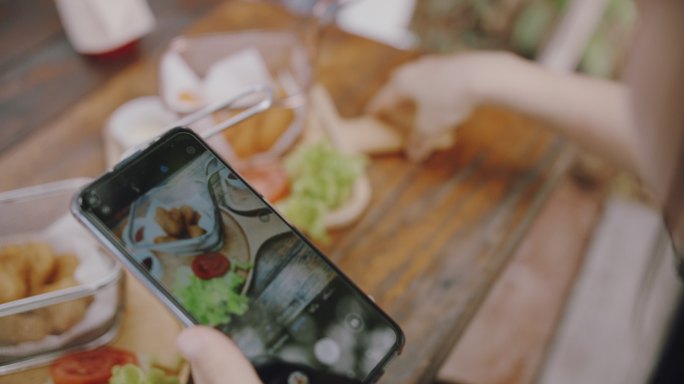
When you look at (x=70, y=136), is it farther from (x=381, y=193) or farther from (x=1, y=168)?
(x=381, y=193)

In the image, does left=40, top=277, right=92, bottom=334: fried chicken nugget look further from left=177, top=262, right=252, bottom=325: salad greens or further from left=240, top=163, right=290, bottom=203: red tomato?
left=240, top=163, right=290, bottom=203: red tomato

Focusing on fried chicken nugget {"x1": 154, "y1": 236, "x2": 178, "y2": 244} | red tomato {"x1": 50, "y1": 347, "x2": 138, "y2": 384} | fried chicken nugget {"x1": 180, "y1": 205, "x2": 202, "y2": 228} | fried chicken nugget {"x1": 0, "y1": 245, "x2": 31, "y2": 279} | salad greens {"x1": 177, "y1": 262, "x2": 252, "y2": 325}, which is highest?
fried chicken nugget {"x1": 180, "y1": 205, "x2": 202, "y2": 228}

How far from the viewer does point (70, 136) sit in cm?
86

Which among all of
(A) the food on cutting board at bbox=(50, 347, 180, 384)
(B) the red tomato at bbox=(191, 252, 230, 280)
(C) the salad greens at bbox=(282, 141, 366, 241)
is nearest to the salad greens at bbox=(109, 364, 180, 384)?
(A) the food on cutting board at bbox=(50, 347, 180, 384)

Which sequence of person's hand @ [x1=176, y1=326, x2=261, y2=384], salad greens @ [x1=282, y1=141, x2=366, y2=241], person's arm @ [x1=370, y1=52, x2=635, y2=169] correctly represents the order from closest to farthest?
person's hand @ [x1=176, y1=326, x2=261, y2=384], salad greens @ [x1=282, y1=141, x2=366, y2=241], person's arm @ [x1=370, y1=52, x2=635, y2=169]

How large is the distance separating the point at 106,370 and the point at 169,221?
173 millimetres

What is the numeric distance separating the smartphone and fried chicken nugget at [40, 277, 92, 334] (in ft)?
0.28

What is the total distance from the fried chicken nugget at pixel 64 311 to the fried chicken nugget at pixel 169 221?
0.11m

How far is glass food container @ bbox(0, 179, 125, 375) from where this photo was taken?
0.55 meters

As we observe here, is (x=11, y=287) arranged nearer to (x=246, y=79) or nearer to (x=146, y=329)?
(x=146, y=329)

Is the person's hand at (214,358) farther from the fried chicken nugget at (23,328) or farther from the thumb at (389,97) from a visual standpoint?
the thumb at (389,97)

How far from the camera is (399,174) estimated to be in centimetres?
92

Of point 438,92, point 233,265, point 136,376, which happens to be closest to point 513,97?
point 438,92

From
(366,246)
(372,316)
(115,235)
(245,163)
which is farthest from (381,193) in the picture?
(115,235)
